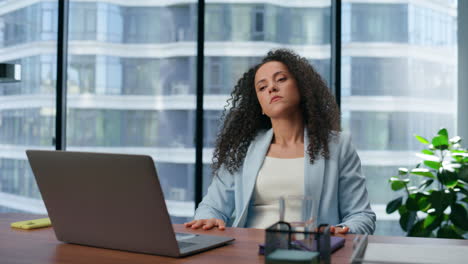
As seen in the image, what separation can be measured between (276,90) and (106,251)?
107cm

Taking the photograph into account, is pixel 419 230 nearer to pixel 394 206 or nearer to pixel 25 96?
pixel 394 206

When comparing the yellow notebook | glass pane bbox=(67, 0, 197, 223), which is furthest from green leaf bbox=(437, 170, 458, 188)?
the yellow notebook

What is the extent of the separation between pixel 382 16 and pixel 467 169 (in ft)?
4.42

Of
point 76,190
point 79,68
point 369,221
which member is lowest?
point 369,221

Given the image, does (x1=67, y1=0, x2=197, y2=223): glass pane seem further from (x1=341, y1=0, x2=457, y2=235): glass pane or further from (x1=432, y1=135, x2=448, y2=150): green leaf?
(x1=432, y1=135, x2=448, y2=150): green leaf

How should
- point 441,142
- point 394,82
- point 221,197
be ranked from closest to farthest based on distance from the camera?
point 221,197 → point 441,142 → point 394,82

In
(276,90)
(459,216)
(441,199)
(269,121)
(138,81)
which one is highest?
(138,81)

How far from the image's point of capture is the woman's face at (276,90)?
1.95 metres

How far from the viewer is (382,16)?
3684 mm

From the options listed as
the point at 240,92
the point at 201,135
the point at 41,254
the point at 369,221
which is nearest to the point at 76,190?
the point at 41,254

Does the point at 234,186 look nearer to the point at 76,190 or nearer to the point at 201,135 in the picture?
the point at 76,190

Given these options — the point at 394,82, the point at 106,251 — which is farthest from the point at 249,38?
the point at 106,251

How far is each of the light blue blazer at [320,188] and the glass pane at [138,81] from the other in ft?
5.82

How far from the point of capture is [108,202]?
1.08 metres
